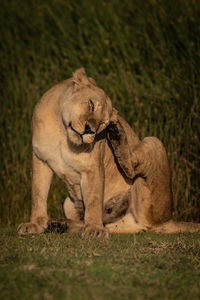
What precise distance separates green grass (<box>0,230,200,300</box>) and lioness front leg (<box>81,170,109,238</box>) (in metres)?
0.43

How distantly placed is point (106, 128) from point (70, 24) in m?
4.22

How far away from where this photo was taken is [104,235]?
14.1 ft

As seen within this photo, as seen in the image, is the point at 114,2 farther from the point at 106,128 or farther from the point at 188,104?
the point at 106,128

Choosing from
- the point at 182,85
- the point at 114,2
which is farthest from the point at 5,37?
the point at 182,85

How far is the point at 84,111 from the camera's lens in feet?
13.3

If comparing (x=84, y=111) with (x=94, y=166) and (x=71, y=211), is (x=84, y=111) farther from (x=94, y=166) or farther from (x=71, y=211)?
(x=71, y=211)

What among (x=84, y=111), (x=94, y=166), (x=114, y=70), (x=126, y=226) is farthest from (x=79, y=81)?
(x=114, y=70)

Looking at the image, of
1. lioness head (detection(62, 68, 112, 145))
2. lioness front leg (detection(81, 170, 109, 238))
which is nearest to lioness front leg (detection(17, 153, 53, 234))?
lioness front leg (detection(81, 170, 109, 238))

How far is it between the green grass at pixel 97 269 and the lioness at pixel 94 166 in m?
0.68

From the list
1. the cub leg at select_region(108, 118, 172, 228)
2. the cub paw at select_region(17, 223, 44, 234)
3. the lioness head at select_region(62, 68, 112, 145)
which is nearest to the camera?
the lioness head at select_region(62, 68, 112, 145)

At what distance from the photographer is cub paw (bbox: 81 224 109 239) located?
14.0 ft

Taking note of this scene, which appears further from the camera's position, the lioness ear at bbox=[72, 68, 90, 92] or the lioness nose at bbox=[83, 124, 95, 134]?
the lioness ear at bbox=[72, 68, 90, 92]

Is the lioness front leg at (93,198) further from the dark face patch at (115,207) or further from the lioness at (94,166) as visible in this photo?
the dark face patch at (115,207)

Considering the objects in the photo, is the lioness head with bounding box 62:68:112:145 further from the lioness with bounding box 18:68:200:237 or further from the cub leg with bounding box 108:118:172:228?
the cub leg with bounding box 108:118:172:228
